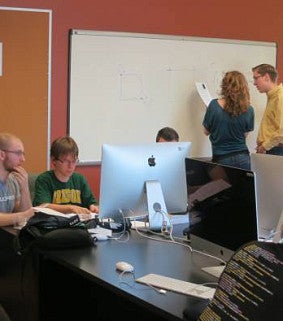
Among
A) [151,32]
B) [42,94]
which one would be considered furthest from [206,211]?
[151,32]

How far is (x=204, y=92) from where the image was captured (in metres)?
5.54

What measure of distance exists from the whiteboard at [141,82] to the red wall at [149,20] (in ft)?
0.23

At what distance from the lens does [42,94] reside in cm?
477

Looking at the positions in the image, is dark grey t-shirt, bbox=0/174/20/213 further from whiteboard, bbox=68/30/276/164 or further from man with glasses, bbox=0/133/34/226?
whiteboard, bbox=68/30/276/164

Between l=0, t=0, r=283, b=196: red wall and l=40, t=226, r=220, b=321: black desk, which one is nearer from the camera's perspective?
l=40, t=226, r=220, b=321: black desk

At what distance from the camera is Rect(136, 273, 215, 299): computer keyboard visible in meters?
1.99

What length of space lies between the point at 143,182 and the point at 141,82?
241 cm

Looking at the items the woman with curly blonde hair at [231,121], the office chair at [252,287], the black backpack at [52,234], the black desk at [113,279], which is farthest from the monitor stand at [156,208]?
the woman with curly blonde hair at [231,121]

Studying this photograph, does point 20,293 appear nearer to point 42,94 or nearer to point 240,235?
point 240,235

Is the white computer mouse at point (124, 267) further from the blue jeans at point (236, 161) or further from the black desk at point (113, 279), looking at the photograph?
the blue jeans at point (236, 161)

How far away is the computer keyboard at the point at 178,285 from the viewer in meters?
1.99

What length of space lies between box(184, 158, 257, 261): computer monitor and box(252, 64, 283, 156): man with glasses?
2647 mm

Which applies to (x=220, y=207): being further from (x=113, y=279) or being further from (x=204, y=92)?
(x=204, y=92)

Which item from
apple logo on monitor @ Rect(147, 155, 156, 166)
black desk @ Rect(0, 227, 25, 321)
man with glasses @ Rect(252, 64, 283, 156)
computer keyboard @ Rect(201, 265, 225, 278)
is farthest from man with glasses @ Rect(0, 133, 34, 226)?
man with glasses @ Rect(252, 64, 283, 156)
